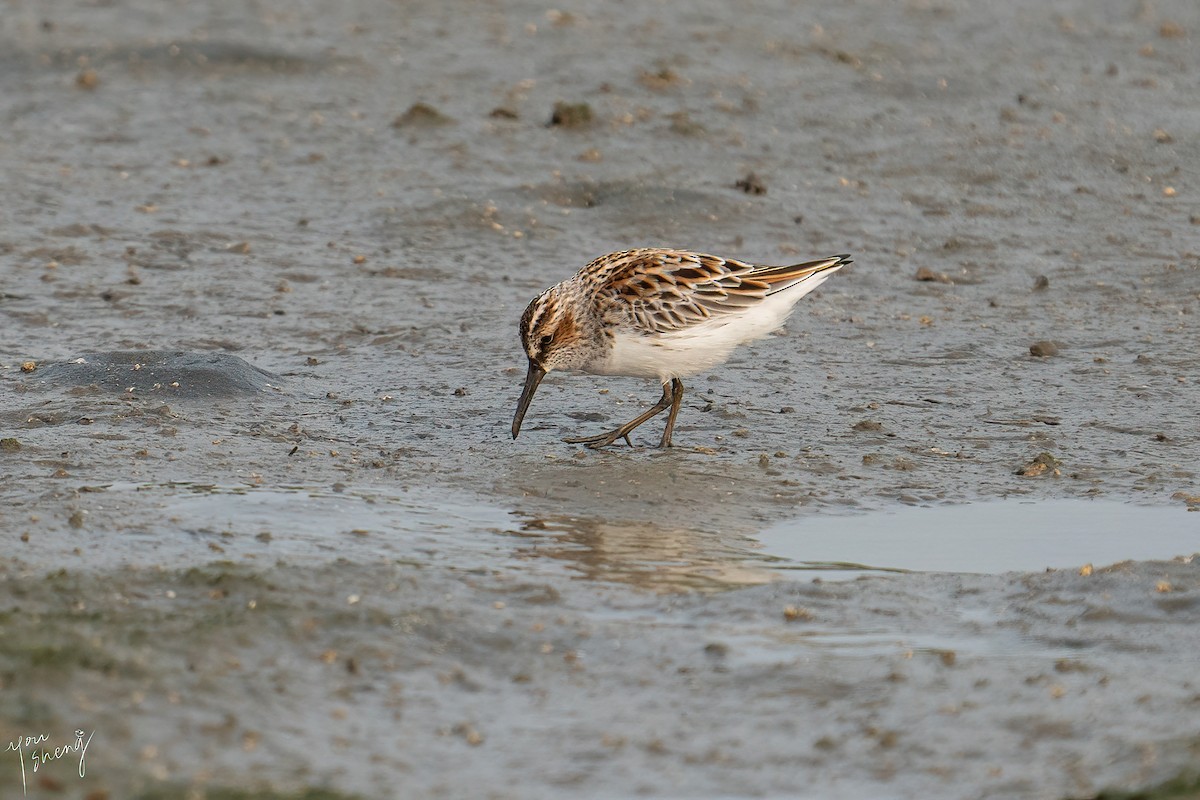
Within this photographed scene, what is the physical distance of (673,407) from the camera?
8.81 meters

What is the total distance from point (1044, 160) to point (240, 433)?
7.94 meters

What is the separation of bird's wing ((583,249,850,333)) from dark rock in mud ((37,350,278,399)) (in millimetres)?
2058

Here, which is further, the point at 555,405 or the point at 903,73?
the point at 903,73

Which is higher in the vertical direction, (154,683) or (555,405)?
(154,683)

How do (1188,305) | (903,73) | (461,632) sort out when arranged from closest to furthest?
1. (461,632)
2. (1188,305)
3. (903,73)

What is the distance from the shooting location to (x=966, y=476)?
8.22 metres

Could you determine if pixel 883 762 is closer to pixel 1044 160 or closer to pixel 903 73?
pixel 1044 160

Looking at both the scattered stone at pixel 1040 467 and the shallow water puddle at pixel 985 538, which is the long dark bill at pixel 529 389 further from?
the scattered stone at pixel 1040 467

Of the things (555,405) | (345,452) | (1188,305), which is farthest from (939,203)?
(345,452)

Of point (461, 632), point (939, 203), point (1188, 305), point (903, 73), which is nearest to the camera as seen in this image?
point (461, 632)

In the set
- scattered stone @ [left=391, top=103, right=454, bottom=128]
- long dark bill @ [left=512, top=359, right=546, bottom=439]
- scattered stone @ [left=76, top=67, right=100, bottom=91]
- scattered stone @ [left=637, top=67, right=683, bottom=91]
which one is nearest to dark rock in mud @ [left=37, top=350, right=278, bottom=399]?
long dark bill @ [left=512, top=359, right=546, bottom=439]

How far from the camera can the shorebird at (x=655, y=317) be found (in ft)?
28.0

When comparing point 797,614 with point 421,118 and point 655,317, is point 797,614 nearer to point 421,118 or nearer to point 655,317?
point 655,317

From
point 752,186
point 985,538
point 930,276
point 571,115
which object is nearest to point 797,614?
point 985,538
